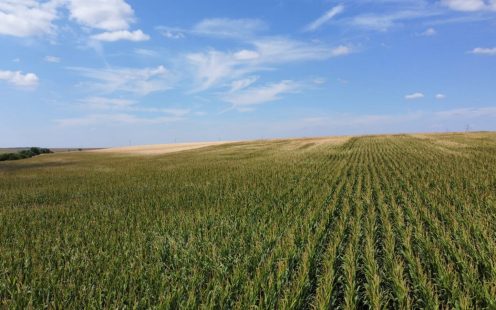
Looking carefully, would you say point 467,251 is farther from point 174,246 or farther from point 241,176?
point 241,176

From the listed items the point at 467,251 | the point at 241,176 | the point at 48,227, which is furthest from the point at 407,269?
the point at 241,176

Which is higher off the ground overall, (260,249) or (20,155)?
(20,155)

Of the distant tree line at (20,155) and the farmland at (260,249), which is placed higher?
the distant tree line at (20,155)

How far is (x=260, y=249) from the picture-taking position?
759cm

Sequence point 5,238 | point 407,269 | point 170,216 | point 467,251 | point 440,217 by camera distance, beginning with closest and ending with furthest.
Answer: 1. point 407,269
2. point 467,251
3. point 5,238
4. point 440,217
5. point 170,216

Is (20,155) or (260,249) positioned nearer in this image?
(260,249)

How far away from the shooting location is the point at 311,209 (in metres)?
12.0

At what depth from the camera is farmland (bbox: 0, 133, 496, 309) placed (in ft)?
18.8

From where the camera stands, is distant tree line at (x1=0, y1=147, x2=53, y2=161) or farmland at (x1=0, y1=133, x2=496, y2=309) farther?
distant tree line at (x1=0, y1=147, x2=53, y2=161)

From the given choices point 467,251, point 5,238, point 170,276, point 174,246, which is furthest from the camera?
point 5,238

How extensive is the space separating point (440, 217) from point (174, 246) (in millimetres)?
7973

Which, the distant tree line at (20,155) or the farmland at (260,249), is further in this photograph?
the distant tree line at (20,155)

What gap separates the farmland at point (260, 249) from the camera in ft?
18.8

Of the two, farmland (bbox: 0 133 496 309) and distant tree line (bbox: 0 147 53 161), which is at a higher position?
distant tree line (bbox: 0 147 53 161)
